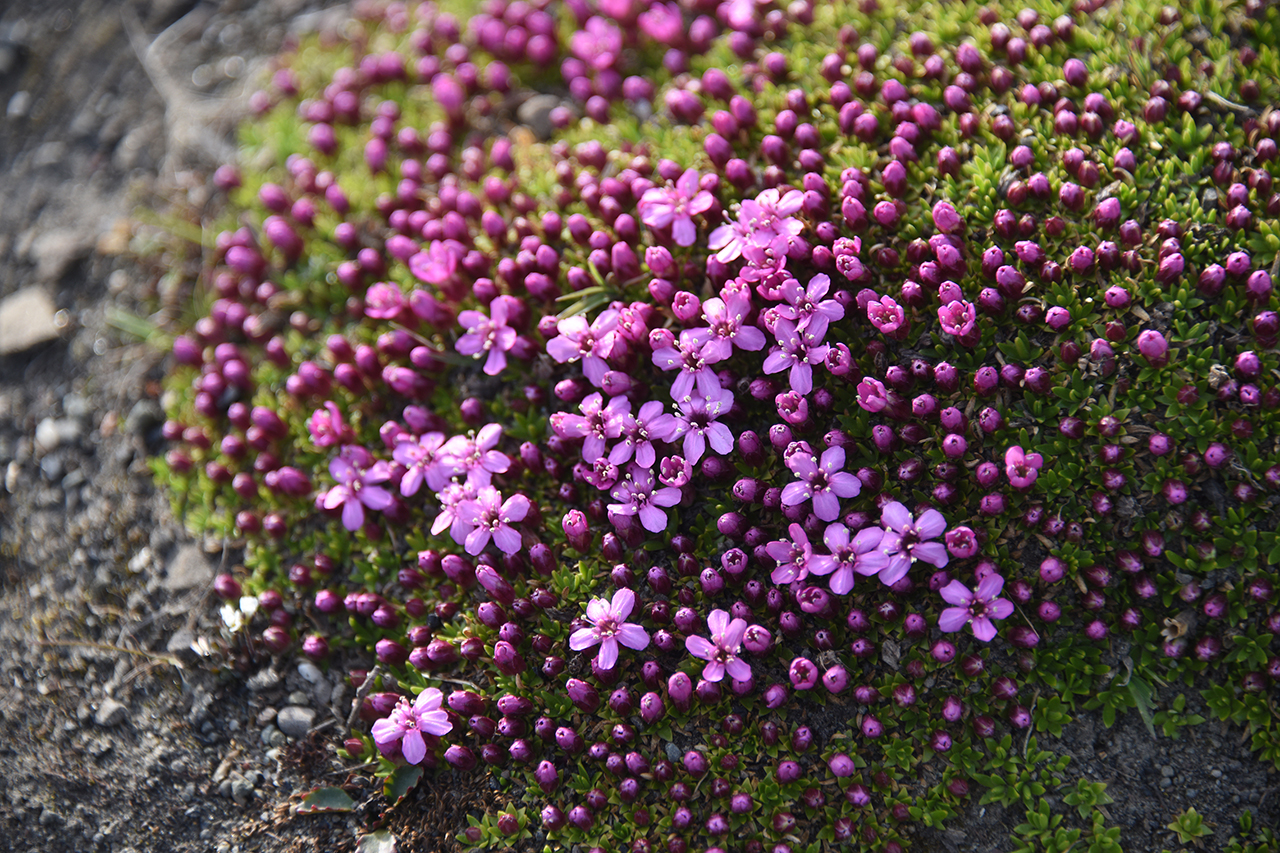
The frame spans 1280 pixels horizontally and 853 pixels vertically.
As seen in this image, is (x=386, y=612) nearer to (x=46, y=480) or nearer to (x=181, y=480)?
(x=181, y=480)

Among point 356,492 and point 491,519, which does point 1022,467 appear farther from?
point 356,492

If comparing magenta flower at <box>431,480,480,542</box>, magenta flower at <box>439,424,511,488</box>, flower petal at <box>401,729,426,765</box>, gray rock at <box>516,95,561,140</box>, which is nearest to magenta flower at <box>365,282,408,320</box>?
magenta flower at <box>439,424,511,488</box>

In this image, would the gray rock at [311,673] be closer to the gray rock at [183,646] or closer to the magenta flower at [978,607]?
the gray rock at [183,646]

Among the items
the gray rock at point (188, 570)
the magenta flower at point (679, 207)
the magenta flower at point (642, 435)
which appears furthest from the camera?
the gray rock at point (188, 570)

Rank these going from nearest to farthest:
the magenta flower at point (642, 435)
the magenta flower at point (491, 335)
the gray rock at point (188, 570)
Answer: the magenta flower at point (642, 435) → the magenta flower at point (491, 335) → the gray rock at point (188, 570)

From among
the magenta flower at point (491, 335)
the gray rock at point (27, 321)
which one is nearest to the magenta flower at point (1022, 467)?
the magenta flower at point (491, 335)

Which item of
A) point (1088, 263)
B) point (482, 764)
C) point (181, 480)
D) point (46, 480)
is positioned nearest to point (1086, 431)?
point (1088, 263)

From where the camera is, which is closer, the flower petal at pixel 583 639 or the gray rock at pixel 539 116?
the flower petal at pixel 583 639
